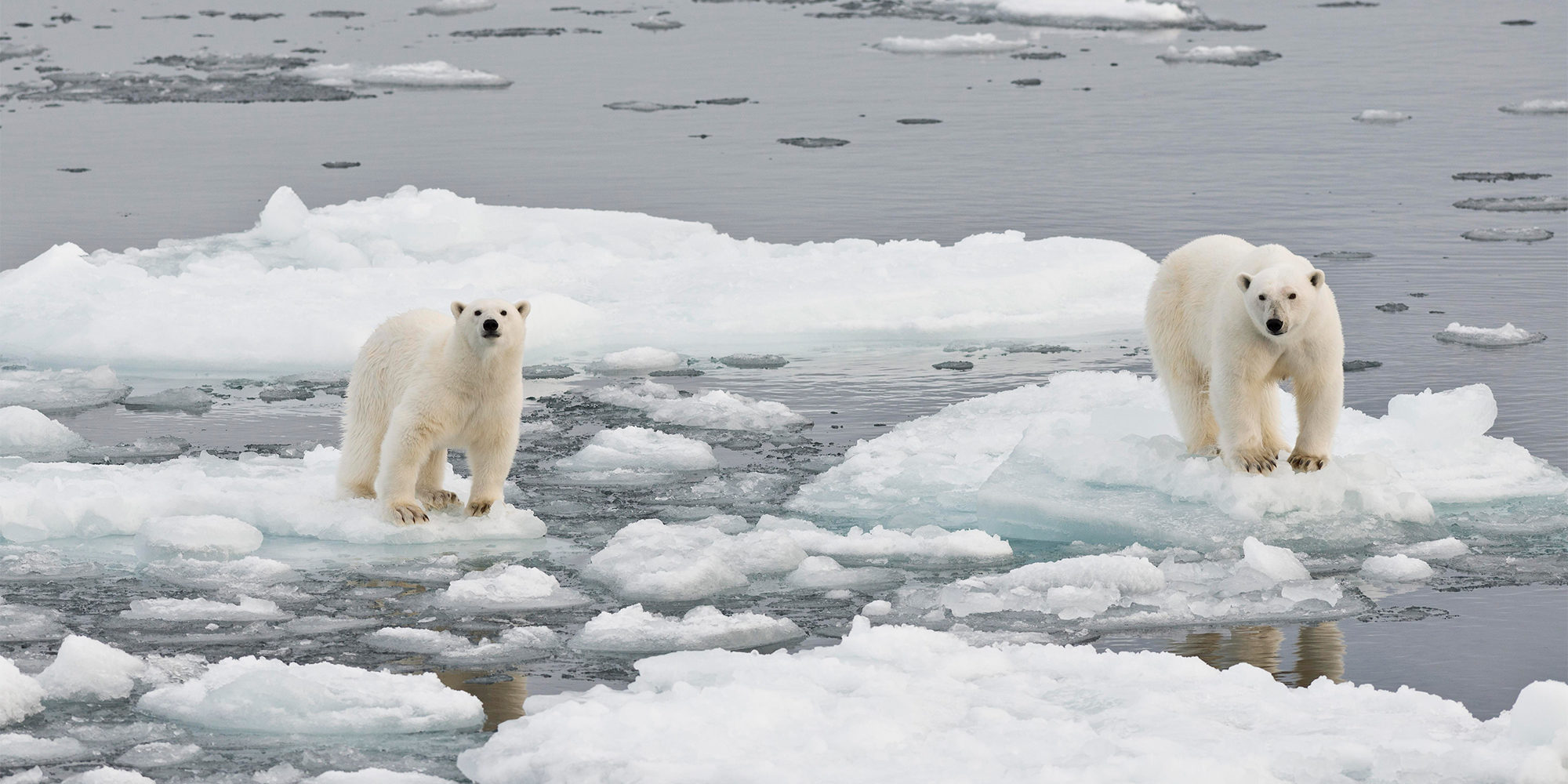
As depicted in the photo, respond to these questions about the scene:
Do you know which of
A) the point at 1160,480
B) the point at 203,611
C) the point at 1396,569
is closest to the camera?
the point at 203,611

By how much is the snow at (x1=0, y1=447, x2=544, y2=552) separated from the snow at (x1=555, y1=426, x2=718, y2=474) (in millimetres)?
531

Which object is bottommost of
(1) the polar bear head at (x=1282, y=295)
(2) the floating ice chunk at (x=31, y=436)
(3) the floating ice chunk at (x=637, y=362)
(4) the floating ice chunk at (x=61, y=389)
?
(4) the floating ice chunk at (x=61, y=389)

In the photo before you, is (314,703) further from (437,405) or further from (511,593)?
(437,405)

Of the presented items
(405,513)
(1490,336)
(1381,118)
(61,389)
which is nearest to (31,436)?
(61,389)

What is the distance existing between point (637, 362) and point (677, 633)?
3976mm

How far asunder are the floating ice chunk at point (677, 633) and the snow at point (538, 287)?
4.16m

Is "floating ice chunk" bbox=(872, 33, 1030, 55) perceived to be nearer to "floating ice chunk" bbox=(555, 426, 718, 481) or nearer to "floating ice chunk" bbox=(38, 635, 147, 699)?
"floating ice chunk" bbox=(555, 426, 718, 481)

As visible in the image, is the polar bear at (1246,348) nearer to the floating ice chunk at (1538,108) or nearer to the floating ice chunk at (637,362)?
the floating ice chunk at (637,362)

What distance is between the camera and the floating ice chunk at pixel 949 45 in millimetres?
22109

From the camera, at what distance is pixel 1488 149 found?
50.0ft

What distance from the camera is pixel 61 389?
348 inches

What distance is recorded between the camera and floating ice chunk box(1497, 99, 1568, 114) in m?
17.0

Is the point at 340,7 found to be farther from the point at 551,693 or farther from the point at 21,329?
the point at 551,693

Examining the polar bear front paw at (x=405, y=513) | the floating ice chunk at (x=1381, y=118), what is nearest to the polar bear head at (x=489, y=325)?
the polar bear front paw at (x=405, y=513)
